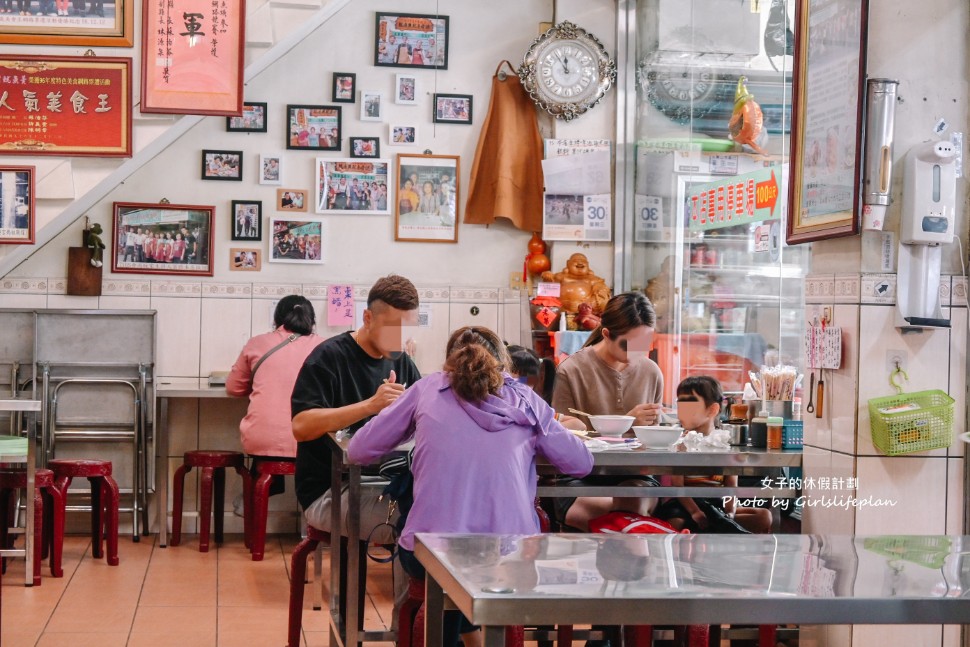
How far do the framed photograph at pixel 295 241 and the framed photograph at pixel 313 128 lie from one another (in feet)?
1.44

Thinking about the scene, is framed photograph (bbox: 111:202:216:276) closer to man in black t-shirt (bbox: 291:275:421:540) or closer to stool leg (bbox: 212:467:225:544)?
stool leg (bbox: 212:467:225:544)

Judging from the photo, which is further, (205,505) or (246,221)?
(246,221)

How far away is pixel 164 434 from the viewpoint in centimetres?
647

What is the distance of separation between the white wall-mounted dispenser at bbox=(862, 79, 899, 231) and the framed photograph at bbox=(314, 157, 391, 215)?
12.2 ft

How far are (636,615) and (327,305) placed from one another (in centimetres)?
542

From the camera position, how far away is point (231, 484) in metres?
6.96

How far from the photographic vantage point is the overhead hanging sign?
5082mm

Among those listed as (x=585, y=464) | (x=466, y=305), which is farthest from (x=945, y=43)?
(x=466, y=305)

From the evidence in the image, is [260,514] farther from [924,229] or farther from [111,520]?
[924,229]

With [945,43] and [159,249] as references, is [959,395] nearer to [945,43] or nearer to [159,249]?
[945,43]

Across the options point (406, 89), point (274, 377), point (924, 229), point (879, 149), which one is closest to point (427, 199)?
point (406, 89)

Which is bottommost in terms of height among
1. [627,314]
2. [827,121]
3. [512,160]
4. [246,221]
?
[627,314]

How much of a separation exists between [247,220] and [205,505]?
5.45ft

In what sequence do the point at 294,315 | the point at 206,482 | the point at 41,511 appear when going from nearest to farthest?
1. the point at 41,511
2. the point at 294,315
3. the point at 206,482
